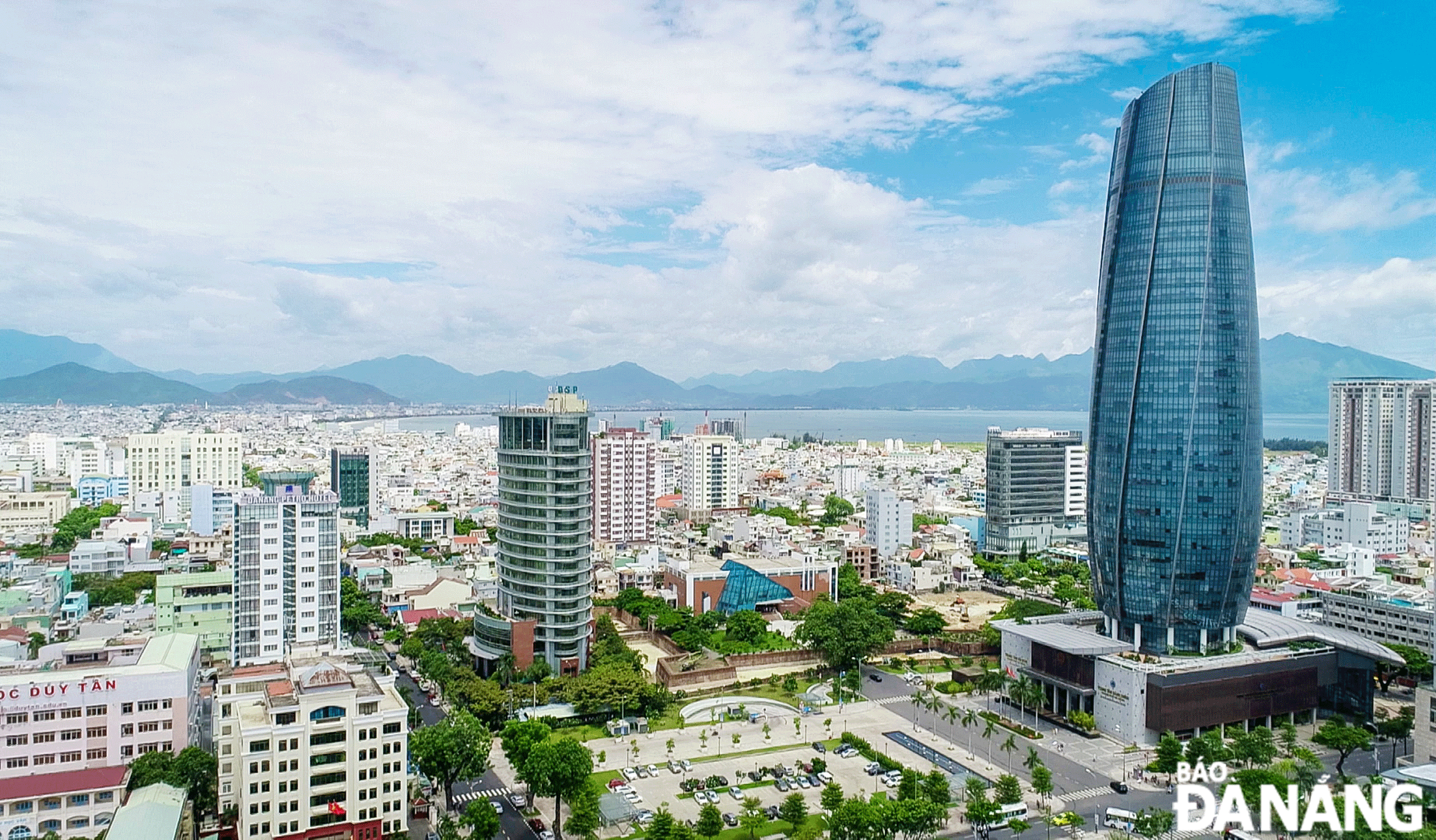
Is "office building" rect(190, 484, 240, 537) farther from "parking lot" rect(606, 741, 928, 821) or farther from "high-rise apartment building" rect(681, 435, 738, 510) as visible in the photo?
"parking lot" rect(606, 741, 928, 821)

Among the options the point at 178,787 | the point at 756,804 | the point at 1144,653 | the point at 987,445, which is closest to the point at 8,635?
the point at 178,787

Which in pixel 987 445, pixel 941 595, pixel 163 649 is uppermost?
pixel 987 445

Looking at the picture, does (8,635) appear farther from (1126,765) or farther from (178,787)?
(1126,765)

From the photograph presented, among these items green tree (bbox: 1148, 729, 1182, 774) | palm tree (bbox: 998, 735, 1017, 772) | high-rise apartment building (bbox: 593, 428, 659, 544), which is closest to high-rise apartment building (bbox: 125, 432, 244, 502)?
high-rise apartment building (bbox: 593, 428, 659, 544)

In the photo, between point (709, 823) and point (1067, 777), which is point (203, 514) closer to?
point (709, 823)

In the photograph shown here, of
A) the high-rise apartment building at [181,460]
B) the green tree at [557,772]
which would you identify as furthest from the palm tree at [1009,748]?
the high-rise apartment building at [181,460]

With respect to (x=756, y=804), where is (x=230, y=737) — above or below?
above

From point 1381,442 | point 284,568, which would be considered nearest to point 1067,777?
point 284,568
